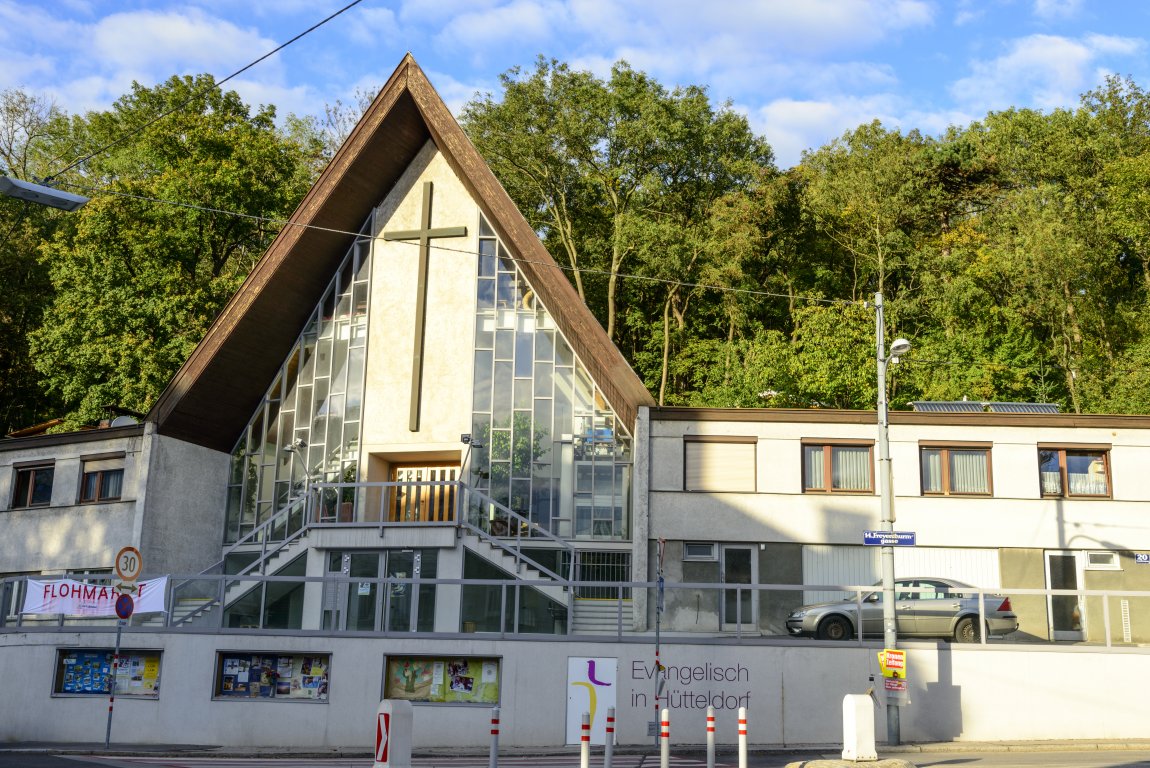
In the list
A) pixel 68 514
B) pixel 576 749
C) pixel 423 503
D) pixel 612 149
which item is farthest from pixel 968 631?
pixel 612 149

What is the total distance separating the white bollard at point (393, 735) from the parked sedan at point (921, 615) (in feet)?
31.4

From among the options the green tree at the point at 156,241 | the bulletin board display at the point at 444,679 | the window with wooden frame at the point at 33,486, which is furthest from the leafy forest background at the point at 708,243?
the bulletin board display at the point at 444,679

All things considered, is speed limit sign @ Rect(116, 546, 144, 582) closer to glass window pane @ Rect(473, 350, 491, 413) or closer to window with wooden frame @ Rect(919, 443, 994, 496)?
glass window pane @ Rect(473, 350, 491, 413)

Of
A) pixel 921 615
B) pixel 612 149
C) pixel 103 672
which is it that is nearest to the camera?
pixel 921 615

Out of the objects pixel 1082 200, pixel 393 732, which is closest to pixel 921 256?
pixel 1082 200

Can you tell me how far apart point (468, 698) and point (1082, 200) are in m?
36.2

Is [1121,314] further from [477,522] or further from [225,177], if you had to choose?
[225,177]

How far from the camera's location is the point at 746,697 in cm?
2047

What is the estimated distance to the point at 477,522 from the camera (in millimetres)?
27516

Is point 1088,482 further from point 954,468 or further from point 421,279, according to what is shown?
point 421,279

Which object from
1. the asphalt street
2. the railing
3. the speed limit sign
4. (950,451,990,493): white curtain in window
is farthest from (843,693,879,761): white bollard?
the speed limit sign

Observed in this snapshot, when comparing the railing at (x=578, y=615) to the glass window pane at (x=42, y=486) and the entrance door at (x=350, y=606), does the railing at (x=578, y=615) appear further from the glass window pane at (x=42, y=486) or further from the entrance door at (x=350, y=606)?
the glass window pane at (x=42, y=486)

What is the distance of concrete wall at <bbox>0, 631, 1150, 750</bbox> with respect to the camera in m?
20.4

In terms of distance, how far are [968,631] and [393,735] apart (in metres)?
12.3
